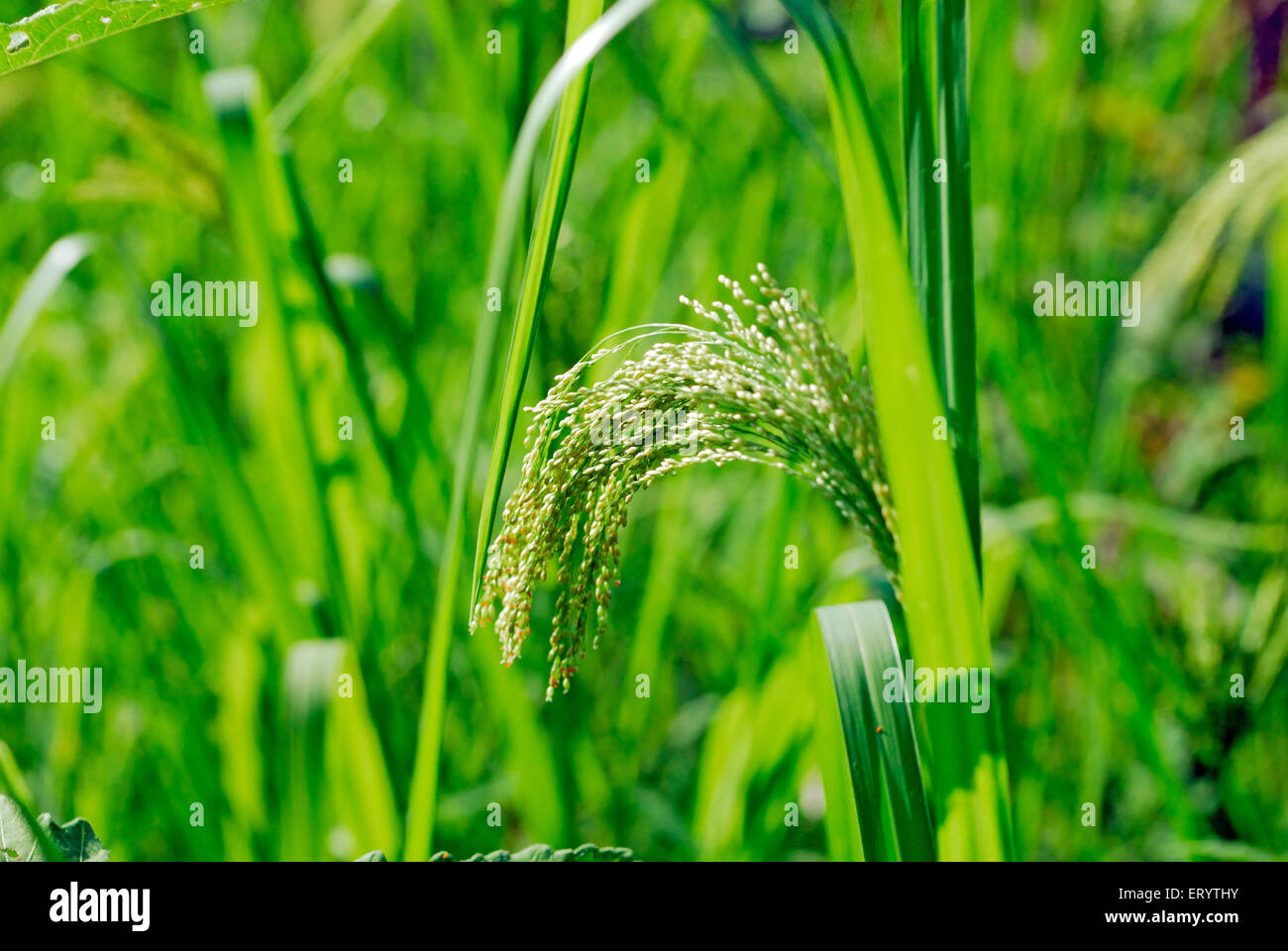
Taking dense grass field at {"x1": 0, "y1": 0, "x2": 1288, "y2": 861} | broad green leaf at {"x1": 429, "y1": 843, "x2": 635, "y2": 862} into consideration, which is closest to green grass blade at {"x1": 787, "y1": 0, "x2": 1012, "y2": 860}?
dense grass field at {"x1": 0, "y1": 0, "x2": 1288, "y2": 861}

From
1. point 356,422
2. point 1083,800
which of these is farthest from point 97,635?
point 1083,800

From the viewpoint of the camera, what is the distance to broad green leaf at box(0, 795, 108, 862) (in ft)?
1.93

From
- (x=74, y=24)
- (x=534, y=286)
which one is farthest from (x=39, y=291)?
(x=534, y=286)

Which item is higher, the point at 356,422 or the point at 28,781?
the point at 356,422

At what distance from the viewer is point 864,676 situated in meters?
0.57

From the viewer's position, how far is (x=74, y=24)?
0.44 m

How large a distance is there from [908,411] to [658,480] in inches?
7.2

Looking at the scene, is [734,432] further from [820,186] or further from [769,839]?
[820,186]

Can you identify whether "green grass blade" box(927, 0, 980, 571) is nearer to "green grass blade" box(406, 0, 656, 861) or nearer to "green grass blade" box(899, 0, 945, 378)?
"green grass blade" box(899, 0, 945, 378)

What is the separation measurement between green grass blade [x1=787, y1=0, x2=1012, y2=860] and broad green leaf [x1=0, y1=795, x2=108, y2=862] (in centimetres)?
62

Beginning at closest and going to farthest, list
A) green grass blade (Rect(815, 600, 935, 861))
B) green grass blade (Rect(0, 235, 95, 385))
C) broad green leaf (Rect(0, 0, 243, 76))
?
broad green leaf (Rect(0, 0, 243, 76)), green grass blade (Rect(815, 600, 935, 861)), green grass blade (Rect(0, 235, 95, 385))
